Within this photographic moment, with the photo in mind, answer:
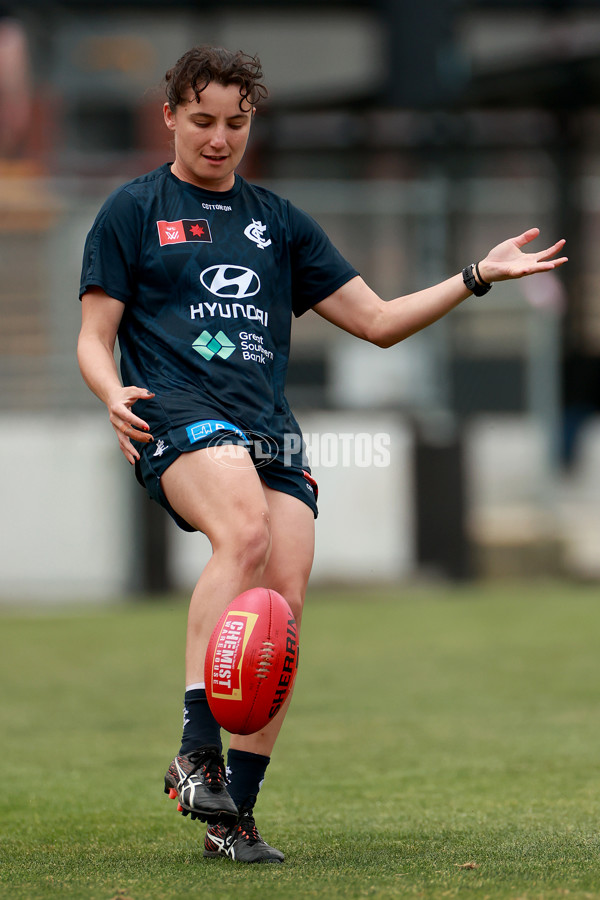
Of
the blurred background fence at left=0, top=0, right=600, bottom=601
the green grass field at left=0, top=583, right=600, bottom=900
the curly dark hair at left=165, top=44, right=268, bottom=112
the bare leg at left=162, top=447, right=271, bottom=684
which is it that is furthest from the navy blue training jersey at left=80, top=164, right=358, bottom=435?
the blurred background fence at left=0, top=0, right=600, bottom=601

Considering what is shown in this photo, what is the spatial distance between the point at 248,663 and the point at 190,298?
42.3 inches

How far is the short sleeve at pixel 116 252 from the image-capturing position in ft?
12.6

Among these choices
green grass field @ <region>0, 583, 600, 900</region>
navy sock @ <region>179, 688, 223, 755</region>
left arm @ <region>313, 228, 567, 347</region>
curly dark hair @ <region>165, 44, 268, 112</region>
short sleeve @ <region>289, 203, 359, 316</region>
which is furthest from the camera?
short sleeve @ <region>289, 203, 359, 316</region>

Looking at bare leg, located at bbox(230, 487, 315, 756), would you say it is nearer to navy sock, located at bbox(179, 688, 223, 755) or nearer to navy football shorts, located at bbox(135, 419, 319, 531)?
navy football shorts, located at bbox(135, 419, 319, 531)

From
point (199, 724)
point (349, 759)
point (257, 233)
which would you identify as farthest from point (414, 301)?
point (349, 759)

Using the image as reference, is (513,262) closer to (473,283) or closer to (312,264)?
(473,283)

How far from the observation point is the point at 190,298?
152 inches

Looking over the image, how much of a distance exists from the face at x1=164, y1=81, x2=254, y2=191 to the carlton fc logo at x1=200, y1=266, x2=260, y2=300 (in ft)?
0.94

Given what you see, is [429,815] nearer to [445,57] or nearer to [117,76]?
[445,57]

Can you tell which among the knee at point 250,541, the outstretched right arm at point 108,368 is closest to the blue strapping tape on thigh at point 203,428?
the outstretched right arm at point 108,368

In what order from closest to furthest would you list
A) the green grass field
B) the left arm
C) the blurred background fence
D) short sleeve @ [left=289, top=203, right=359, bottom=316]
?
the green grass field
the left arm
short sleeve @ [left=289, top=203, right=359, bottom=316]
the blurred background fence

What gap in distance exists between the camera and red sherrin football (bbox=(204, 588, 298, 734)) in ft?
11.7

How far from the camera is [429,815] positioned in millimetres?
4535

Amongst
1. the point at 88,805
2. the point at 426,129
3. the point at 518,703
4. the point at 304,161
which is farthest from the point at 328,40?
the point at 88,805
